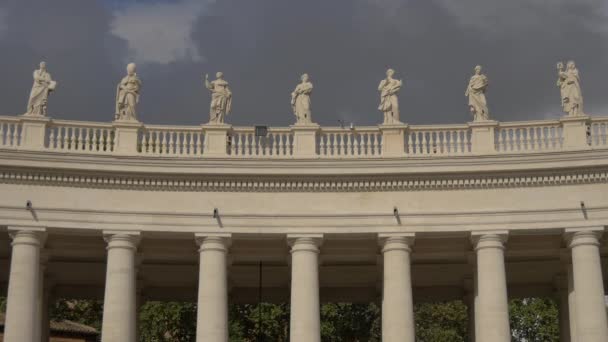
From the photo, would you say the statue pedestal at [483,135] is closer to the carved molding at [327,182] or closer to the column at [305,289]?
the carved molding at [327,182]

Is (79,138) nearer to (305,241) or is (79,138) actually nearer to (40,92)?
(40,92)

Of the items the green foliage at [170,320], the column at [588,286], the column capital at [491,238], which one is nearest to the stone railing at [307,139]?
the column capital at [491,238]

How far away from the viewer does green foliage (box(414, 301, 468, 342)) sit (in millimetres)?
145000

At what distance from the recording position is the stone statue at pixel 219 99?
63125 mm

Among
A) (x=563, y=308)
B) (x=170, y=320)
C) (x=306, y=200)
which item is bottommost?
(x=563, y=308)

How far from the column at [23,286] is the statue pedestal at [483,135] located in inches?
1044

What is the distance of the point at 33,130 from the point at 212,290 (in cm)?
1451

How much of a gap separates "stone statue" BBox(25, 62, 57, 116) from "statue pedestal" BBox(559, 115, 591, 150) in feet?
103

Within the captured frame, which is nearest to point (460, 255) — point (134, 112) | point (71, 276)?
point (134, 112)

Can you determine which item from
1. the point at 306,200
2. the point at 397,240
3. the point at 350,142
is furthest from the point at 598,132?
the point at 306,200

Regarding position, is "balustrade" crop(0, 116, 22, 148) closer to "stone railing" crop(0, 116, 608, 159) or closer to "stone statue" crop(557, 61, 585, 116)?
"stone railing" crop(0, 116, 608, 159)

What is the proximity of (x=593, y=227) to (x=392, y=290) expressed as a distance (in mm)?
12363

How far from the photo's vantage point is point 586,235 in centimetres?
5931

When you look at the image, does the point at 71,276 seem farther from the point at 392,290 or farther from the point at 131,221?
the point at 392,290
